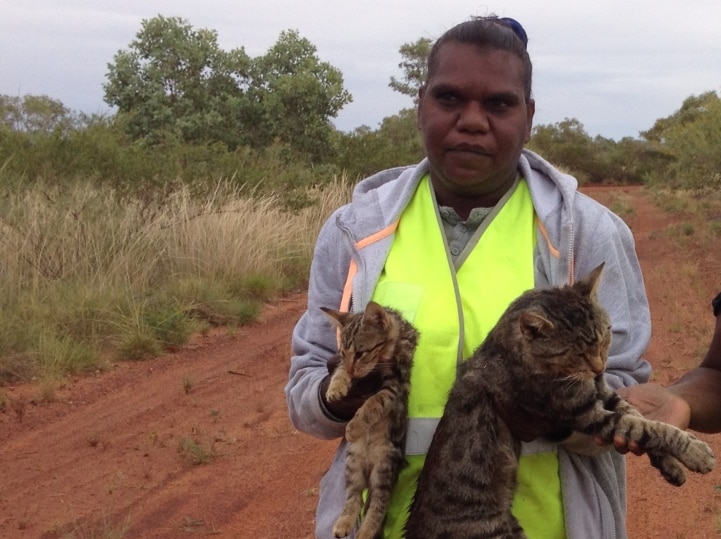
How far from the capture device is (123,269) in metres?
11.5

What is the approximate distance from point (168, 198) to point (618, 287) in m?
11.7

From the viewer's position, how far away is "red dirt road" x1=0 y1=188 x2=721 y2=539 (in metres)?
5.97

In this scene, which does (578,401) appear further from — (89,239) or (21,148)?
(21,148)

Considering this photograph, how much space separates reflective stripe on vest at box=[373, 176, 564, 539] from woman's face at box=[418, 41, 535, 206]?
165mm

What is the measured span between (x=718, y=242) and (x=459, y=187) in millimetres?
19871

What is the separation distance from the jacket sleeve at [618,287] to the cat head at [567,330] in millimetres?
39

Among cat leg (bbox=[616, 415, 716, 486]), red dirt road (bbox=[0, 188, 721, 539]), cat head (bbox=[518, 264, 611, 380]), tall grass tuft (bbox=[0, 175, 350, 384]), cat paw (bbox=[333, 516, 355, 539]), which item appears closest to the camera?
cat leg (bbox=[616, 415, 716, 486])

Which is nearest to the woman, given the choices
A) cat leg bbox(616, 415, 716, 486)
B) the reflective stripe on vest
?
the reflective stripe on vest

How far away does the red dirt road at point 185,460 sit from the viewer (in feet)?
19.6

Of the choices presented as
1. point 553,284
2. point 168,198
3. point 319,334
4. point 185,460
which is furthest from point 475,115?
point 168,198

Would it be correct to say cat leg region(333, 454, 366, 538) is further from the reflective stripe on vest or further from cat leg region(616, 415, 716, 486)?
cat leg region(616, 415, 716, 486)

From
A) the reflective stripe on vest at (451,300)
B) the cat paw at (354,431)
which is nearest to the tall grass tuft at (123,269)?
the cat paw at (354,431)

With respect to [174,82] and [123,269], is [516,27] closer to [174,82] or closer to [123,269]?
[123,269]

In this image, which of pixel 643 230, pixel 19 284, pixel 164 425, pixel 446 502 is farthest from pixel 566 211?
pixel 643 230
